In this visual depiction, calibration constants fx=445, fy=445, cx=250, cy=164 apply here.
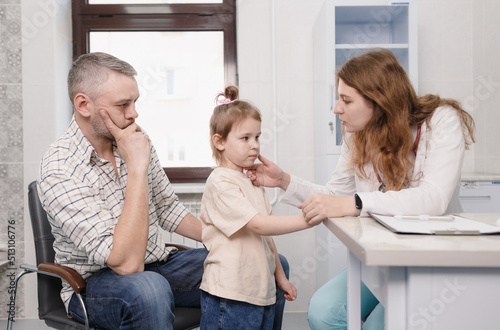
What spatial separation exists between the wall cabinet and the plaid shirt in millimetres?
1187

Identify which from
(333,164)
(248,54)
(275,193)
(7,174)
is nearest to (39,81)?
(7,174)

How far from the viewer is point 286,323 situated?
8.50 feet

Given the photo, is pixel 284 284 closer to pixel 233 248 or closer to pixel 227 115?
pixel 233 248

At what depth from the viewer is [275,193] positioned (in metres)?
2.80

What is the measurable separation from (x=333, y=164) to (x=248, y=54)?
3.00 ft

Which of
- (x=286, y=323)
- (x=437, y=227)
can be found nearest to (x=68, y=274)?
(x=437, y=227)

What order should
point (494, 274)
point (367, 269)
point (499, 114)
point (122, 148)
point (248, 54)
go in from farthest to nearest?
1. point (248, 54)
2. point (499, 114)
3. point (122, 148)
4. point (367, 269)
5. point (494, 274)

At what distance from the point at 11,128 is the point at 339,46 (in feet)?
6.56

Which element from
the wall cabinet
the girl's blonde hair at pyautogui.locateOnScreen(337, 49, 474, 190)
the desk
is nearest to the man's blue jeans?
the girl's blonde hair at pyautogui.locateOnScreen(337, 49, 474, 190)

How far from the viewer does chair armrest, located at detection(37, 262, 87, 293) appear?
1255 mm

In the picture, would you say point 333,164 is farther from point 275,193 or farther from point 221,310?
point 221,310

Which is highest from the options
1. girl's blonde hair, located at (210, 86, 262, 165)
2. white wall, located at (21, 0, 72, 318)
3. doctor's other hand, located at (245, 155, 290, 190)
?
white wall, located at (21, 0, 72, 318)

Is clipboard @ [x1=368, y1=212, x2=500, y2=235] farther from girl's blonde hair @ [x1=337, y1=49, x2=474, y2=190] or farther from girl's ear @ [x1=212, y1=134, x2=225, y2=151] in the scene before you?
girl's ear @ [x1=212, y1=134, x2=225, y2=151]

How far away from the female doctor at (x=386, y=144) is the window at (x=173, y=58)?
5.09ft
